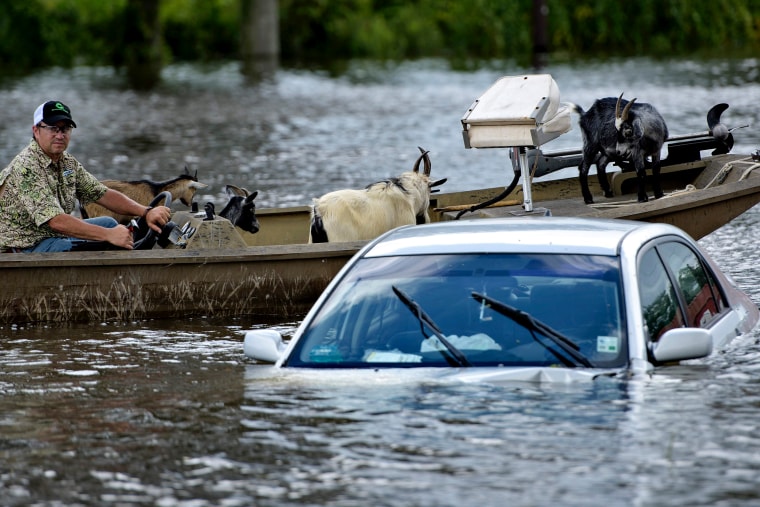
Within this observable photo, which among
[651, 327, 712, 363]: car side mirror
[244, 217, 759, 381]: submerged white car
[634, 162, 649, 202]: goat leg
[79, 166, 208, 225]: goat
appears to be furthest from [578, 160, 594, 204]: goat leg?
[651, 327, 712, 363]: car side mirror

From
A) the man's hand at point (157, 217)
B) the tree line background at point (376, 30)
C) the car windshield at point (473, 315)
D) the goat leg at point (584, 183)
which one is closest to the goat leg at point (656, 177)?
the goat leg at point (584, 183)

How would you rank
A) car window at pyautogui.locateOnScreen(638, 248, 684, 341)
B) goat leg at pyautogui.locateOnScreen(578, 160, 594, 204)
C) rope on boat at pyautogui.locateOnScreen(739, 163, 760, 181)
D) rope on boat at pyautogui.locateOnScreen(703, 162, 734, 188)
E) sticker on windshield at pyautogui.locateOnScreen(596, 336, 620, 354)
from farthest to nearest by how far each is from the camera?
goat leg at pyautogui.locateOnScreen(578, 160, 594, 204)
rope on boat at pyautogui.locateOnScreen(703, 162, 734, 188)
rope on boat at pyautogui.locateOnScreen(739, 163, 760, 181)
car window at pyautogui.locateOnScreen(638, 248, 684, 341)
sticker on windshield at pyautogui.locateOnScreen(596, 336, 620, 354)

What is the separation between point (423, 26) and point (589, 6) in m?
12.9

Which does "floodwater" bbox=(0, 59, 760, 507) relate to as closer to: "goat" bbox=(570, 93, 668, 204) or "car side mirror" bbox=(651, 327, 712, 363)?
"car side mirror" bbox=(651, 327, 712, 363)

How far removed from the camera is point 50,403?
887cm

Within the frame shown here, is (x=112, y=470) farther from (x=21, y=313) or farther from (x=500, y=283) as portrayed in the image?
(x=21, y=313)

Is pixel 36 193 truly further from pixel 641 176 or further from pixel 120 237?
pixel 641 176

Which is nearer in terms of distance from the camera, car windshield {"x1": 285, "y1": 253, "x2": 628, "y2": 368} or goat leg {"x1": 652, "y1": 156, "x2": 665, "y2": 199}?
car windshield {"x1": 285, "y1": 253, "x2": 628, "y2": 368}

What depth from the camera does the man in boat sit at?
1180 centimetres

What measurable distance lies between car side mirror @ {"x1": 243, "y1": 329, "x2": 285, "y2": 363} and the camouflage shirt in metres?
4.71

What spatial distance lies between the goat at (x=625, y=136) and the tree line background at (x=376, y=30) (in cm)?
3758

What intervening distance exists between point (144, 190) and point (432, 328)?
7.82 metres

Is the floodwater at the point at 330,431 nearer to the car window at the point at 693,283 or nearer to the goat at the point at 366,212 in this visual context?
the car window at the point at 693,283

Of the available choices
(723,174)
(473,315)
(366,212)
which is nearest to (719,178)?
(723,174)
